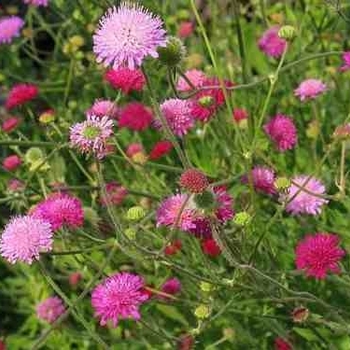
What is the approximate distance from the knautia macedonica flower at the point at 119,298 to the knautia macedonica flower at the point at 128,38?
1.22 ft

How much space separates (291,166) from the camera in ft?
7.13

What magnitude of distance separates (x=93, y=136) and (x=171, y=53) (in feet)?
0.57

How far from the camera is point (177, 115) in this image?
1.59 meters

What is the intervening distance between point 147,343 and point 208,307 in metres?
0.35

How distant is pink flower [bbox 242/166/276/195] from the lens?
165 cm

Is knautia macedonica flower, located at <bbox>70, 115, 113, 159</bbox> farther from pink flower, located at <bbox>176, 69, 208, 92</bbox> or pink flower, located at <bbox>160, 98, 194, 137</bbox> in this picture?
pink flower, located at <bbox>176, 69, 208, 92</bbox>

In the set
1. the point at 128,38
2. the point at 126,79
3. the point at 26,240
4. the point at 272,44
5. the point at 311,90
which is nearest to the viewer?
the point at 128,38

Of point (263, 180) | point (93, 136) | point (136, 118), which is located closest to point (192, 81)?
point (136, 118)

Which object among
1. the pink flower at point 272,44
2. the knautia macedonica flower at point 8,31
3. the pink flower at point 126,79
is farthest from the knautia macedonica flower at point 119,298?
the knautia macedonica flower at point 8,31

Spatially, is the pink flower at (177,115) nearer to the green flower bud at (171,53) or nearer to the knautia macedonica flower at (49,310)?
the green flower bud at (171,53)

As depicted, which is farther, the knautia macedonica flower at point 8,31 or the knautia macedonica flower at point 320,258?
the knautia macedonica flower at point 8,31

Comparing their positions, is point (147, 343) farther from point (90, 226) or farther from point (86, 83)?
point (86, 83)

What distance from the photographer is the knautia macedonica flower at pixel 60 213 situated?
1492 millimetres

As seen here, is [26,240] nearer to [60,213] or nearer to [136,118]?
[60,213]
